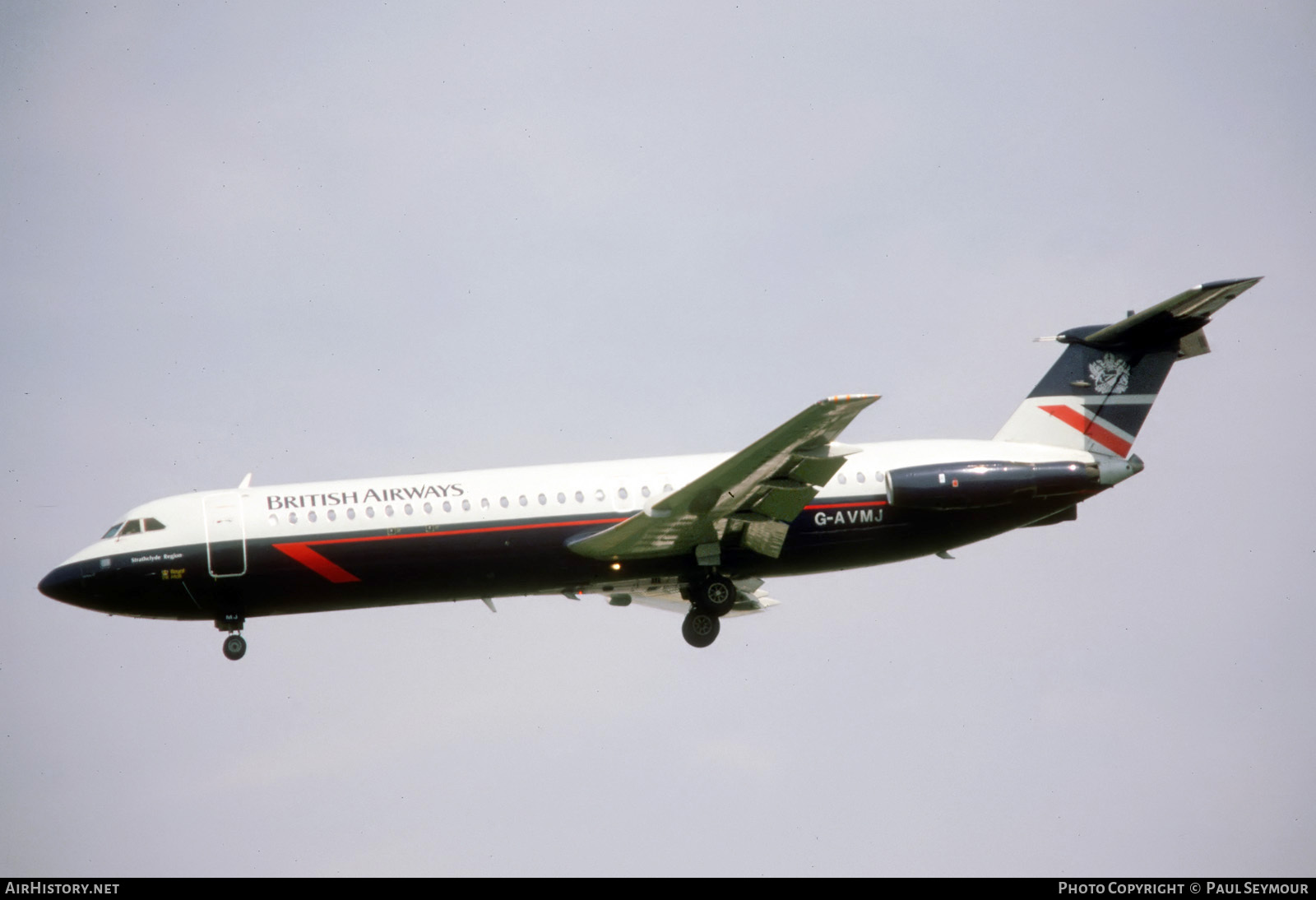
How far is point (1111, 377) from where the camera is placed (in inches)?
1319

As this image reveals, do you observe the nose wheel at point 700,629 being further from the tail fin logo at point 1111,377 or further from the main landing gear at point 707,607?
the tail fin logo at point 1111,377

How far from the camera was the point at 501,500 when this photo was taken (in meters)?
30.8

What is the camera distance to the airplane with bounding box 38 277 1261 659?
3038 centimetres

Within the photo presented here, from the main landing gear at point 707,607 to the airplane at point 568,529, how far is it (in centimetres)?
4

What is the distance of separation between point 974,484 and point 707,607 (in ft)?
21.9

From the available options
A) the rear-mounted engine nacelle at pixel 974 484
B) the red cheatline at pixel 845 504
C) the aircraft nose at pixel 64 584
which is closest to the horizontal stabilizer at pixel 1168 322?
the rear-mounted engine nacelle at pixel 974 484

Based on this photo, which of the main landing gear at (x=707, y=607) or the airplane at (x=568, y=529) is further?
the main landing gear at (x=707, y=607)

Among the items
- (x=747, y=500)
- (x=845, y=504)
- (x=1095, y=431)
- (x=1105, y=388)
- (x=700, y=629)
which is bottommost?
(x=700, y=629)

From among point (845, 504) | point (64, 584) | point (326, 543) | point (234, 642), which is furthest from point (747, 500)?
point (64, 584)

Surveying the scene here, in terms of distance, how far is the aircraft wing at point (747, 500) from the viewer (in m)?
27.9

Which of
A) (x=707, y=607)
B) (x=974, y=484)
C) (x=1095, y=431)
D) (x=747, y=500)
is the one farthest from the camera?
(x=1095, y=431)

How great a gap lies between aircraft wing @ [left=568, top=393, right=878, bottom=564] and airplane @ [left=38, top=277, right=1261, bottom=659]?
0.05 metres

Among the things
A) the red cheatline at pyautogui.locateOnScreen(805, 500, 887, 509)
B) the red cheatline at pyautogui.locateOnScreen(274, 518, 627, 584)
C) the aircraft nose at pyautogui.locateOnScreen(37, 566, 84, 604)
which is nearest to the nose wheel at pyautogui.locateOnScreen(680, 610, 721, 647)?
the red cheatline at pyautogui.locateOnScreen(805, 500, 887, 509)

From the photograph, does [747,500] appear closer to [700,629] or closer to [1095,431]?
[700,629]
